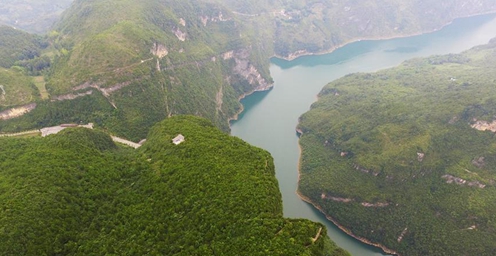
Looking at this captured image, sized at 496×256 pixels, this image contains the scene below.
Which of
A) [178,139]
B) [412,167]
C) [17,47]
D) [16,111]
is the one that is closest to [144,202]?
[178,139]

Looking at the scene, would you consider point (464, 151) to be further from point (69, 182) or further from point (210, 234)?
point (69, 182)

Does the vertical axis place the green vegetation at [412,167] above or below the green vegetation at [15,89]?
below

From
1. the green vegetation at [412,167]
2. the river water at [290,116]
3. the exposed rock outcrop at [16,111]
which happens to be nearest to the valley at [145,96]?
the exposed rock outcrop at [16,111]

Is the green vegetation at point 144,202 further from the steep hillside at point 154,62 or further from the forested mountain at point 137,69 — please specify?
the steep hillside at point 154,62

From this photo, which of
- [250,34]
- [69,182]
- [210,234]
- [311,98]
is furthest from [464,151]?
[250,34]

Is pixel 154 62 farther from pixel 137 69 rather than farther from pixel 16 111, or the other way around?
pixel 16 111

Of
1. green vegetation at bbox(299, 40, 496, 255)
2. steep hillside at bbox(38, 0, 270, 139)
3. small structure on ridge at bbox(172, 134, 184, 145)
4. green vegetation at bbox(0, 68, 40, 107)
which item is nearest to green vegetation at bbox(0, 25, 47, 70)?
steep hillside at bbox(38, 0, 270, 139)

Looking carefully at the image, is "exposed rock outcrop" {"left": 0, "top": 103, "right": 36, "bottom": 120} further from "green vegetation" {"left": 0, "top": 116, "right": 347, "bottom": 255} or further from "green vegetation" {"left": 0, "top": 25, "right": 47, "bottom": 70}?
"green vegetation" {"left": 0, "top": 25, "right": 47, "bottom": 70}
